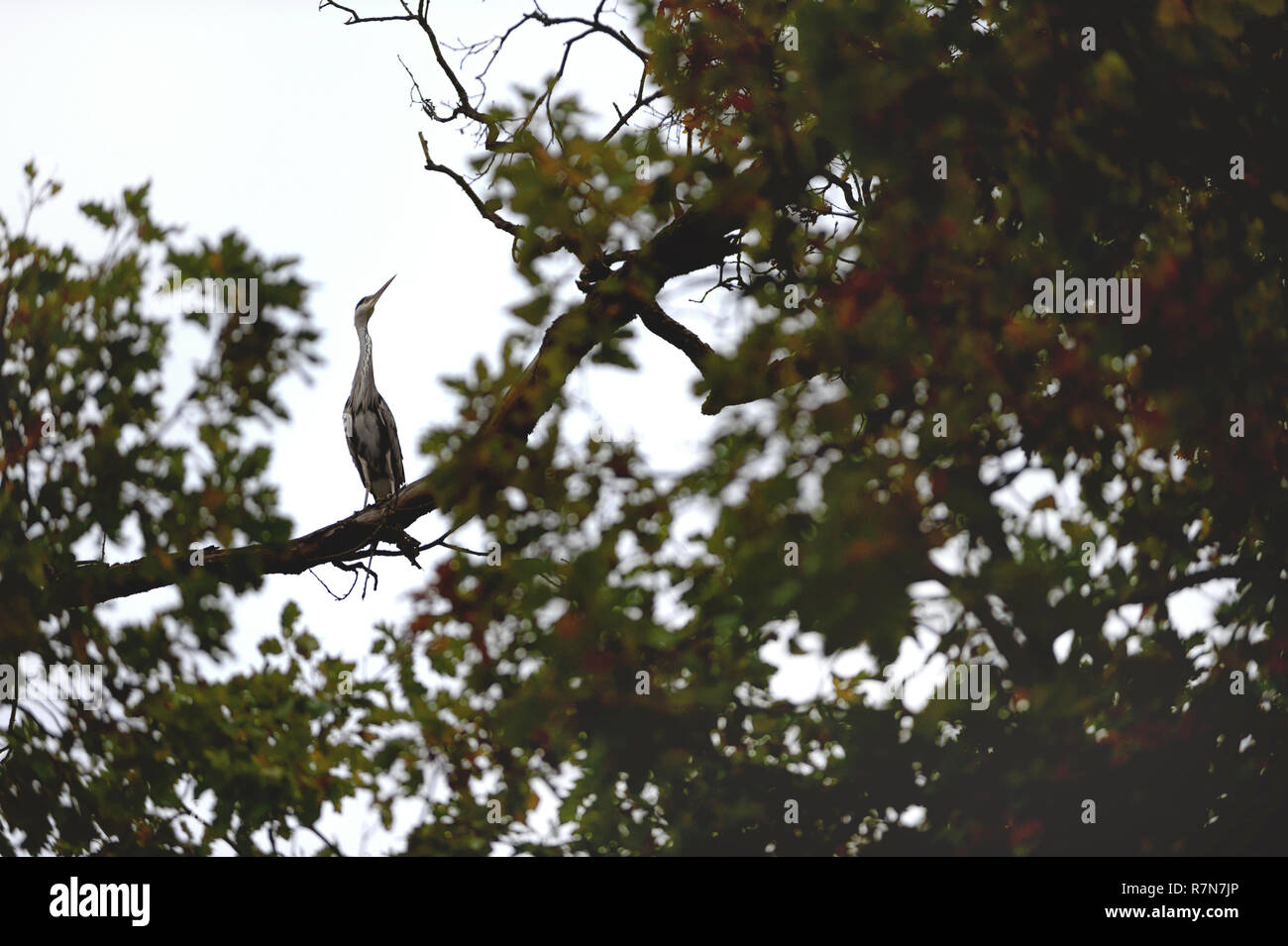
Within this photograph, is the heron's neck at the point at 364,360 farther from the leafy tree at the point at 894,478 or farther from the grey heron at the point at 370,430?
the leafy tree at the point at 894,478

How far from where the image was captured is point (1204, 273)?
9.24ft

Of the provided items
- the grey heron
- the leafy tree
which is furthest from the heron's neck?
the leafy tree

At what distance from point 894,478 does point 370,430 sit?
5.24 metres

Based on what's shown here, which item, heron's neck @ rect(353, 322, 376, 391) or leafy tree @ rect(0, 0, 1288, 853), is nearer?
leafy tree @ rect(0, 0, 1288, 853)

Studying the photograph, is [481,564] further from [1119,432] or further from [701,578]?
[1119,432]

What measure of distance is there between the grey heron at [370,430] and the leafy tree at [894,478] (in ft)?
11.1

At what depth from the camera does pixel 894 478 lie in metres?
2.43

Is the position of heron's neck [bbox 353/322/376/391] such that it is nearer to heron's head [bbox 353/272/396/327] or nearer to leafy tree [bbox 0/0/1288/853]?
heron's head [bbox 353/272/396/327]

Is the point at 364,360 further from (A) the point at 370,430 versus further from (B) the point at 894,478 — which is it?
(B) the point at 894,478

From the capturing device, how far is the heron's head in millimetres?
7391

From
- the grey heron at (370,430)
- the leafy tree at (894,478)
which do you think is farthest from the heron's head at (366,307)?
the leafy tree at (894,478)

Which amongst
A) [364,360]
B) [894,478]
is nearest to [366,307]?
[364,360]
